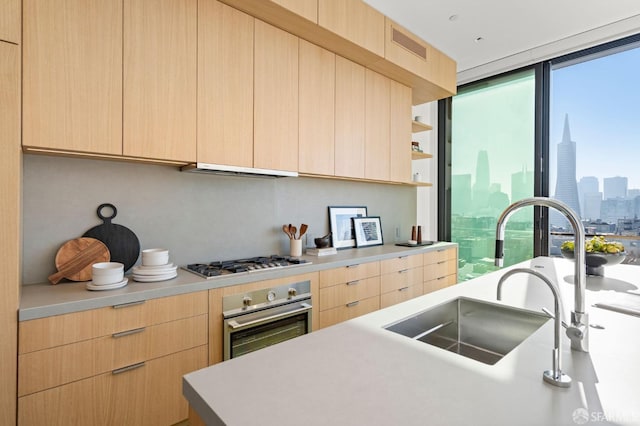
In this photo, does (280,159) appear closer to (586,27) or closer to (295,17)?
(295,17)

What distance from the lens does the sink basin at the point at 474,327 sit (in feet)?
4.01

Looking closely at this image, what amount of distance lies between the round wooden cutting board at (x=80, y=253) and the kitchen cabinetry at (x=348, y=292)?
1.37 metres

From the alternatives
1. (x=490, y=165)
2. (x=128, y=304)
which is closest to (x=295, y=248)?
(x=128, y=304)

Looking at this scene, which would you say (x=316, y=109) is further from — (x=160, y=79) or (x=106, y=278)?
(x=106, y=278)

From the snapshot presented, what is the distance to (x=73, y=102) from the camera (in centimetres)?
157

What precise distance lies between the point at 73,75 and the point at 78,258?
946mm

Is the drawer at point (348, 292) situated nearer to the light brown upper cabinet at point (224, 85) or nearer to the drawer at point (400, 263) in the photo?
the drawer at point (400, 263)

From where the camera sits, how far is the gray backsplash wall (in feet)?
5.73

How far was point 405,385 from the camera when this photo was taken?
72cm

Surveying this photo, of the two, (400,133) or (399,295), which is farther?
(400,133)

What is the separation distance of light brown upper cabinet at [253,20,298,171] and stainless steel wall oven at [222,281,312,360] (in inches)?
34.8

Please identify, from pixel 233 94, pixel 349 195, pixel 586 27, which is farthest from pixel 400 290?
pixel 586 27

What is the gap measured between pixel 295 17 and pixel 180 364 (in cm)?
224

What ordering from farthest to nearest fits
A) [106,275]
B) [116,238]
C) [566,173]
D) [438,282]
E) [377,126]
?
[438,282] < [566,173] < [377,126] < [116,238] < [106,275]
